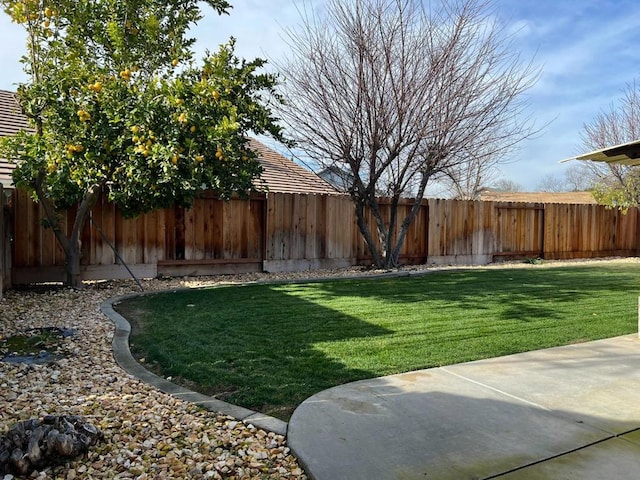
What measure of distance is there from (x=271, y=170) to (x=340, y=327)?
9631 mm

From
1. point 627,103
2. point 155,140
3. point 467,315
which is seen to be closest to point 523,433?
point 467,315

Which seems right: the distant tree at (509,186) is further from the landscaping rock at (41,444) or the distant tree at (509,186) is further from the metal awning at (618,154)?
the landscaping rock at (41,444)

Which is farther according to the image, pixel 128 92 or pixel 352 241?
pixel 352 241

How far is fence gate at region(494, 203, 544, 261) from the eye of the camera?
45.9ft

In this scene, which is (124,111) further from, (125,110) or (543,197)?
(543,197)

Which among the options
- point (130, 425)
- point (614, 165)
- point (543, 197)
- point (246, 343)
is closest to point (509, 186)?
point (543, 197)

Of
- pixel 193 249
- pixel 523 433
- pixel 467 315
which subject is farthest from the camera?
pixel 193 249

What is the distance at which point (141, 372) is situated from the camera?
13.1 feet

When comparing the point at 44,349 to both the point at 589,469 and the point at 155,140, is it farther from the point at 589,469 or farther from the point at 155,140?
the point at 589,469

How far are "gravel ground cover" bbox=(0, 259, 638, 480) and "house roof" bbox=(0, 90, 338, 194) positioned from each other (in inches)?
215

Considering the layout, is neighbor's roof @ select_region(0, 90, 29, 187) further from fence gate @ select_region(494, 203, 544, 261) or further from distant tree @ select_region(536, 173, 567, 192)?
distant tree @ select_region(536, 173, 567, 192)

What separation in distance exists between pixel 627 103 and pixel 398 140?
11650mm

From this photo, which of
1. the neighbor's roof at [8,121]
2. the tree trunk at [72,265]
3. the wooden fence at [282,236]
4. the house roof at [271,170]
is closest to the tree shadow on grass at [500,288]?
the wooden fence at [282,236]

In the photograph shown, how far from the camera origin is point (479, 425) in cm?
306
